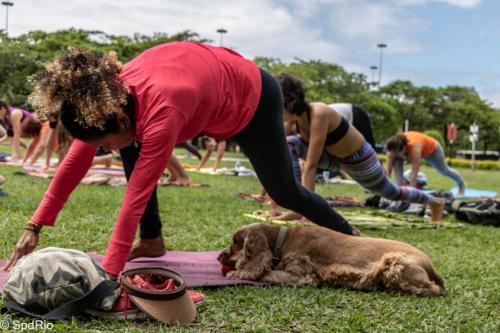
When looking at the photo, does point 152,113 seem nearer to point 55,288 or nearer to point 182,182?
point 55,288

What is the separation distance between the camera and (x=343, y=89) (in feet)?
142

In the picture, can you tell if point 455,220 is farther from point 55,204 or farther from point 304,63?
point 304,63

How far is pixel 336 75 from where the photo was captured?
4319 centimetres

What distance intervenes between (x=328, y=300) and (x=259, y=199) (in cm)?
574

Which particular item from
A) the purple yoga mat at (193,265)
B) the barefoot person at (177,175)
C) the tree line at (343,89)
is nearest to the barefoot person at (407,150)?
the barefoot person at (177,175)

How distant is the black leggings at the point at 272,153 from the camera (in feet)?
12.1

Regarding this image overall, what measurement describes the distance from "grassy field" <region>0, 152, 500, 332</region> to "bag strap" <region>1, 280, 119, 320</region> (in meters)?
0.06

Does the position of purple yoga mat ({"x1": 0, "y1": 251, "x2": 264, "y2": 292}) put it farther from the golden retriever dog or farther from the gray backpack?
the gray backpack

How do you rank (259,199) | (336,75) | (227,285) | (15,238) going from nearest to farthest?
(227,285) < (15,238) < (259,199) < (336,75)

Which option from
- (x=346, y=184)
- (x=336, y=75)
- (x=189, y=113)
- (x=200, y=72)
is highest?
(x=336, y=75)

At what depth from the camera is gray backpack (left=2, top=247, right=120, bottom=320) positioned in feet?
8.96

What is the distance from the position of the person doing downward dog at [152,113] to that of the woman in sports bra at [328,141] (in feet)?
5.41

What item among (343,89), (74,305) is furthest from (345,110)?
(343,89)

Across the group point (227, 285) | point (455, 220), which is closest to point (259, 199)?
point (455, 220)
